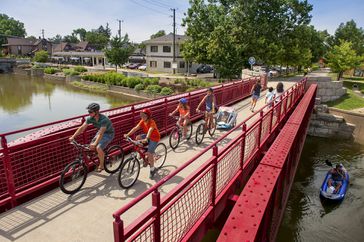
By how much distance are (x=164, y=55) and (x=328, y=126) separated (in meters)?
37.5

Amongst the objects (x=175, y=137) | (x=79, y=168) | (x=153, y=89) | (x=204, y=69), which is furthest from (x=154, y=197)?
(x=204, y=69)

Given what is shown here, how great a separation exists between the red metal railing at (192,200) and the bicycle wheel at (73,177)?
156 cm

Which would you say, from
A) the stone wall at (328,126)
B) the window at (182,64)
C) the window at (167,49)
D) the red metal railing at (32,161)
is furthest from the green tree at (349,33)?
the red metal railing at (32,161)

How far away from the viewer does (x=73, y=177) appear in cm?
669

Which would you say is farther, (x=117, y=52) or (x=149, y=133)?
(x=117, y=52)

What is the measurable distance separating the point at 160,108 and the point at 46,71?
59.8m

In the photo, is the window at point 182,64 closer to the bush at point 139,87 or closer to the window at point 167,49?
the window at point 167,49

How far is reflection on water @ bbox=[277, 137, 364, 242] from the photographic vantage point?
13.0 m

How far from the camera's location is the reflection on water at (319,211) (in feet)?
42.6

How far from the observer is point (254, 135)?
791 centimetres

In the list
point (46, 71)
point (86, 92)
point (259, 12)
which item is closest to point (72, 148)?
point (259, 12)

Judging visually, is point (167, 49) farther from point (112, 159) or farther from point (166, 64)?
point (112, 159)

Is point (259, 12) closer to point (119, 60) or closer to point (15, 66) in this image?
point (119, 60)

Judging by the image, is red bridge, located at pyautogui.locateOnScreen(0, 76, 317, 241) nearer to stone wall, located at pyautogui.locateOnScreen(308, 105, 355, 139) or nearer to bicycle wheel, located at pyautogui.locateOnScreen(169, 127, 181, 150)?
bicycle wheel, located at pyautogui.locateOnScreen(169, 127, 181, 150)
